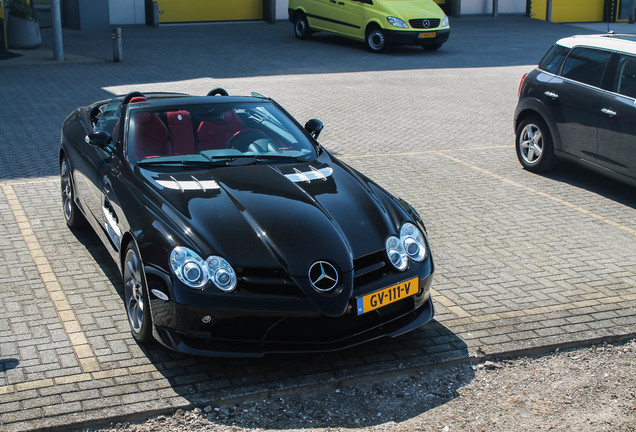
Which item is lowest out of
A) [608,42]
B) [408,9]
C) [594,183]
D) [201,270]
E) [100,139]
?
[594,183]

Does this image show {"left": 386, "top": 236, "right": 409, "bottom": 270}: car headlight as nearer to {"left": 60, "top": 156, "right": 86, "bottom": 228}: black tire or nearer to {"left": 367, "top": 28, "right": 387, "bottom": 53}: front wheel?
{"left": 60, "top": 156, "right": 86, "bottom": 228}: black tire

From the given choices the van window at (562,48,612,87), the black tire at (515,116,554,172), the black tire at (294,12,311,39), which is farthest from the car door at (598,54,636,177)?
the black tire at (294,12,311,39)

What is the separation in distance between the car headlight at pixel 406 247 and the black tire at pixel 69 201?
11.0 ft

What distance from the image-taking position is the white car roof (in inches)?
364

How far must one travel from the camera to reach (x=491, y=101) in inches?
606

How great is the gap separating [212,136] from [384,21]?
1534 cm

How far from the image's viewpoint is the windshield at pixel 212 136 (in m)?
6.27

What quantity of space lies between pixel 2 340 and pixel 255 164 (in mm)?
2204

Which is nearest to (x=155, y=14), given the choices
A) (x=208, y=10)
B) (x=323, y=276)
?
(x=208, y=10)

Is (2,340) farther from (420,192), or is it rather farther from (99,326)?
(420,192)

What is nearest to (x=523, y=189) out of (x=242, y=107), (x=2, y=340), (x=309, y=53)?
(x=242, y=107)

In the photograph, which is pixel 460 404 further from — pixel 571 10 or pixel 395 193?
pixel 571 10

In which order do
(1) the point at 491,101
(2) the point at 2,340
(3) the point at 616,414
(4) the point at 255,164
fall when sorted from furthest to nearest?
1. (1) the point at 491,101
2. (4) the point at 255,164
3. (2) the point at 2,340
4. (3) the point at 616,414

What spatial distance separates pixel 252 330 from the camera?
4.91 metres
